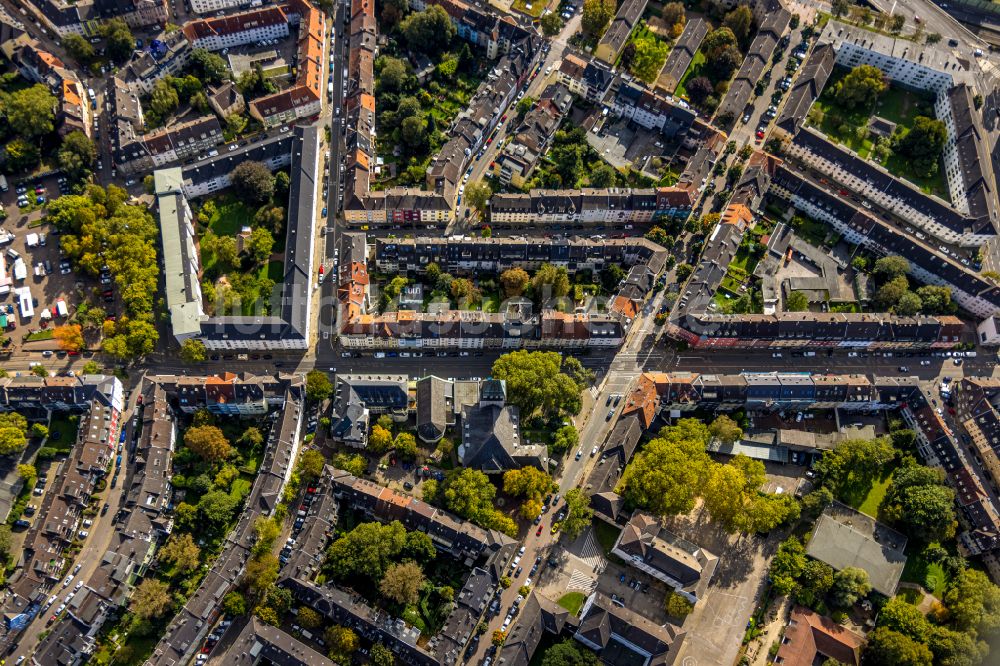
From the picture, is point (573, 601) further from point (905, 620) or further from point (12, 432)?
point (12, 432)

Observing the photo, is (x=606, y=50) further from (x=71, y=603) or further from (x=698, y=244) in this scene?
(x=71, y=603)

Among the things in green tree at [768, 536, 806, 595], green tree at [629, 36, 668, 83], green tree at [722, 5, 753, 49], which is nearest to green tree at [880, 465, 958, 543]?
green tree at [768, 536, 806, 595]

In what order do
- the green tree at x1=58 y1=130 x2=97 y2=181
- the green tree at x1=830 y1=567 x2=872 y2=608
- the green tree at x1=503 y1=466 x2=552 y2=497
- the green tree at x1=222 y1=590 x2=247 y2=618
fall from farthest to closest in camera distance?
1. the green tree at x1=58 y1=130 x2=97 y2=181
2. the green tree at x1=503 y1=466 x2=552 y2=497
3. the green tree at x1=830 y1=567 x2=872 y2=608
4. the green tree at x1=222 y1=590 x2=247 y2=618

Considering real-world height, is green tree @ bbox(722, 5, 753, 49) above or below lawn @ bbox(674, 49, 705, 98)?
above

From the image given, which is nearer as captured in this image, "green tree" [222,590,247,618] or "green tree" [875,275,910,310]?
"green tree" [222,590,247,618]

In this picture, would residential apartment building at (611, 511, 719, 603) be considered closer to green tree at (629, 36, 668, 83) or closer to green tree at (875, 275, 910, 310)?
green tree at (875, 275, 910, 310)

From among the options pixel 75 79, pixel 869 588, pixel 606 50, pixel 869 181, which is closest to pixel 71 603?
pixel 75 79
